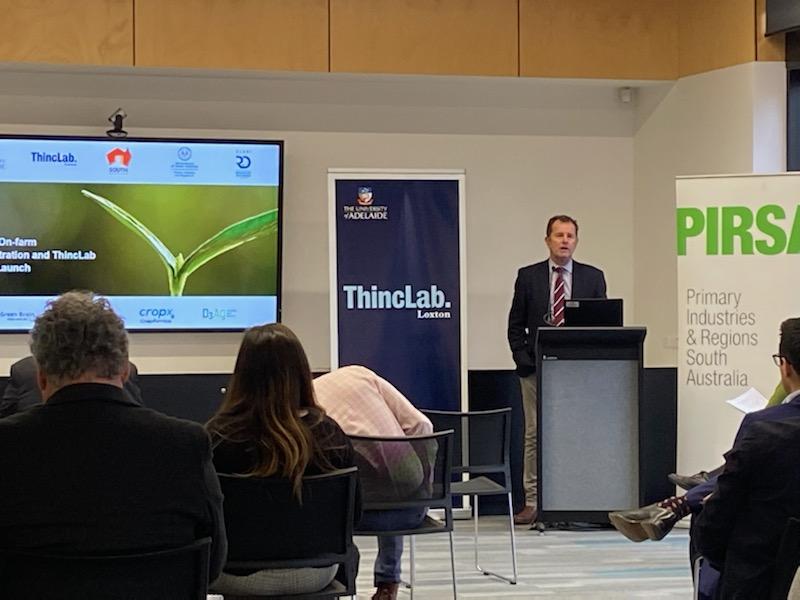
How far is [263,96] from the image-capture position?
290 inches

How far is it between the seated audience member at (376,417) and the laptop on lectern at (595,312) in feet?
7.40

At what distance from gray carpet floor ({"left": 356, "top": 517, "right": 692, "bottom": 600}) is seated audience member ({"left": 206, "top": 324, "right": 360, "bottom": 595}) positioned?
1960 millimetres

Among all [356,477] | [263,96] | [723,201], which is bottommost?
[356,477]

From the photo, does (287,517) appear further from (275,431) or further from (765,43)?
(765,43)

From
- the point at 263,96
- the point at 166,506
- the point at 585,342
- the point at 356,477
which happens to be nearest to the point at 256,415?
the point at 356,477

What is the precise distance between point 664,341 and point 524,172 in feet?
4.71

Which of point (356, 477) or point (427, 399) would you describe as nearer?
point (356, 477)

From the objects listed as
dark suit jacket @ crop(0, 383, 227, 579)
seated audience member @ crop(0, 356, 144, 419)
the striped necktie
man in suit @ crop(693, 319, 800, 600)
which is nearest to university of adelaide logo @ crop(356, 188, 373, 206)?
the striped necktie

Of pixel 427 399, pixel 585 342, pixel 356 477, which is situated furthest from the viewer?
pixel 427 399

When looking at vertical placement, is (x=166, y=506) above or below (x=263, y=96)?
below

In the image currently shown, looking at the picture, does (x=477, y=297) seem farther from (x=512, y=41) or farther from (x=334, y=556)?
(x=334, y=556)

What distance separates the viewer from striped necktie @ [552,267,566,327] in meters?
6.67

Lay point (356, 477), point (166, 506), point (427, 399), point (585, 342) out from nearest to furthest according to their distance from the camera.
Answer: point (166, 506), point (356, 477), point (585, 342), point (427, 399)

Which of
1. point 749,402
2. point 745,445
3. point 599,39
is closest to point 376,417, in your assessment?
point 745,445
